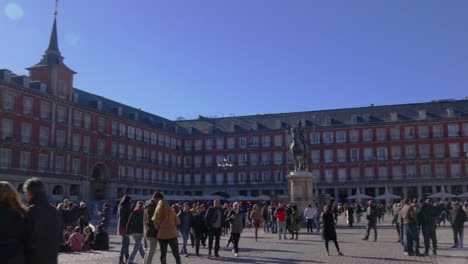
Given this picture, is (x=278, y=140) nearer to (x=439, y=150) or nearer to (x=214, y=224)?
(x=439, y=150)

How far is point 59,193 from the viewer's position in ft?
170

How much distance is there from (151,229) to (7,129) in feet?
131

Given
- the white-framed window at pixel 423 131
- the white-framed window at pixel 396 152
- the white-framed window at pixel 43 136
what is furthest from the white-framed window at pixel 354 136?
the white-framed window at pixel 43 136

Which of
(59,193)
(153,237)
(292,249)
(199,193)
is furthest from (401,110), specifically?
(153,237)

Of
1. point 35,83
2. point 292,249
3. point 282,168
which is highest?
point 35,83

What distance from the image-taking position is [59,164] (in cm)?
5181

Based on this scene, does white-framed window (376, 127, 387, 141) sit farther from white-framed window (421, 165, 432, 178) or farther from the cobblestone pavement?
the cobblestone pavement

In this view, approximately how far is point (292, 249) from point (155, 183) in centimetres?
5495

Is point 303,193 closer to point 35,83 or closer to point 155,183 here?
point 35,83

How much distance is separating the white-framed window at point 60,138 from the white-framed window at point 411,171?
43.7 meters

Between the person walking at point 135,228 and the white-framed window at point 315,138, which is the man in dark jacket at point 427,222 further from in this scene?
the white-framed window at point 315,138

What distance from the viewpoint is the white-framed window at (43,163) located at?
49156mm

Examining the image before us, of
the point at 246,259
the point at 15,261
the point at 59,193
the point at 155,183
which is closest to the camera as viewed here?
the point at 15,261

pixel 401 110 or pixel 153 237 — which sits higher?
pixel 401 110
